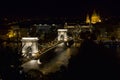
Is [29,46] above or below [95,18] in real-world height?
above

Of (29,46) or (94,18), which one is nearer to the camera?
(29,46)

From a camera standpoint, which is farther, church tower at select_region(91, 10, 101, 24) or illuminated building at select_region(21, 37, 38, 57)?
church tower at select_region(91, 10, 101, 24)


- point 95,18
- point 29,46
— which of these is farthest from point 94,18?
point 29,46

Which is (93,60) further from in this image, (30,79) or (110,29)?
(110,29)

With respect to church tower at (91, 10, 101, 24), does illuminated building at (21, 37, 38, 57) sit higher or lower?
higher

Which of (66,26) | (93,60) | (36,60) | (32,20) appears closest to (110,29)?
(66,26)

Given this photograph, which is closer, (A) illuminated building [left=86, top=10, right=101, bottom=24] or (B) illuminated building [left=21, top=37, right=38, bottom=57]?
(B) illuminated building [left=21, top=37, right=38, bottom=57]

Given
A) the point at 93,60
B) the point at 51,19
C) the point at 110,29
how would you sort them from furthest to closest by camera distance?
the point at 51,19 < the point at 110,29 < the point at 93,60

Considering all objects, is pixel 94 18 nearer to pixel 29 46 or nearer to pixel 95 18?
pixel 95 18

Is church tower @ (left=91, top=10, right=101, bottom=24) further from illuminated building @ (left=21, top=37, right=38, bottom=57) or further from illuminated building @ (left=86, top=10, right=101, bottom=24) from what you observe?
illuminated building @ (left=21, top=37, right=38, bottom=57)

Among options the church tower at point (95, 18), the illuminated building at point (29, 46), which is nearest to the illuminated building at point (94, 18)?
the church tower at point (95, 18)

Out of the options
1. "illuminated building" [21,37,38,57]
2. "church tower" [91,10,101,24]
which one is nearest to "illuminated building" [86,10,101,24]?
"church tower" [91,10,101,24]
